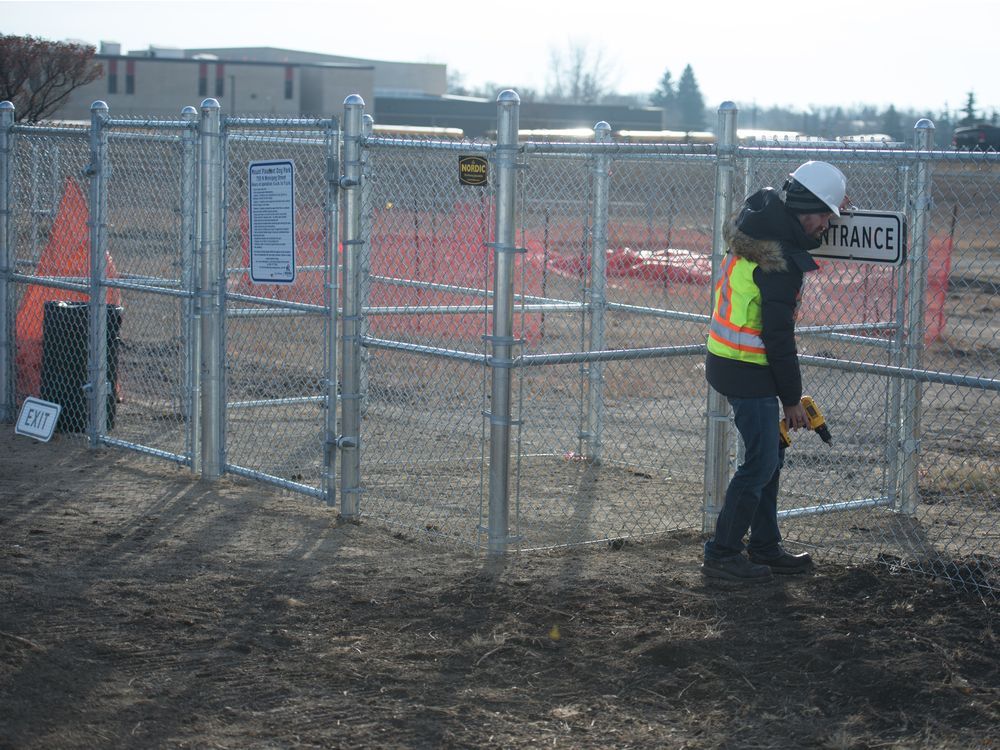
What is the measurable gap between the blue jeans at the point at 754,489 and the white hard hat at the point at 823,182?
98 centimetres

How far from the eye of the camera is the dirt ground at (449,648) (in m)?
4.68

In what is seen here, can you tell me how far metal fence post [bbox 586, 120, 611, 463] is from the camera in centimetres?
905

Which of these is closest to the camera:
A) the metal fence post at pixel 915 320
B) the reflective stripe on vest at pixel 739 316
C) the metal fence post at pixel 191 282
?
the reflective stripe on vest at pixel 739 316

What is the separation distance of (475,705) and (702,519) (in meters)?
3.01

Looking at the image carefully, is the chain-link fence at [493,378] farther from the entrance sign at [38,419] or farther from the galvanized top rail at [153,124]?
the entrance sign at [38,419]

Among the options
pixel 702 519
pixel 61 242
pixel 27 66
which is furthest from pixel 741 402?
pixel 27 66

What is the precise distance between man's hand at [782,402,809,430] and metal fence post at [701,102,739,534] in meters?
0.82

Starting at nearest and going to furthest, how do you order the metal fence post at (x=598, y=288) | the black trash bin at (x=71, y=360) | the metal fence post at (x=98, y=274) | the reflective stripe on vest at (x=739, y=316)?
the reflective stripe on vest at (x=739, y=316) → the metal fence post at (x=598, y=288) → the metal fence post at (x=98, y=274) → the black trash bin at (x=71, y=360)

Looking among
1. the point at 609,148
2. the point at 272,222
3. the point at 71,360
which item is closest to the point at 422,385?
the point at 71,360

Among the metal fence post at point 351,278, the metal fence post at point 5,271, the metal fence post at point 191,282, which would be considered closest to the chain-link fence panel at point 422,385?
the metal fence post at point 351,278

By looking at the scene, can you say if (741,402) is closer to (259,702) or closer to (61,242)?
(259,702)

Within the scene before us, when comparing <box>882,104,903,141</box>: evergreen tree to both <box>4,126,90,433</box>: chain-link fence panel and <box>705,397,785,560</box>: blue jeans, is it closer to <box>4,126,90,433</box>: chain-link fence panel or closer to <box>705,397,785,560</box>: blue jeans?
<box>4,126,90,433</box>: chain-link fence panel

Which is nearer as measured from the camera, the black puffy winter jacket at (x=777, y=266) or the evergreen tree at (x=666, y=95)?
the black puffy winter jacket at (x=777, y=266)

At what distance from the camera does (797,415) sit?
6.07 meters
